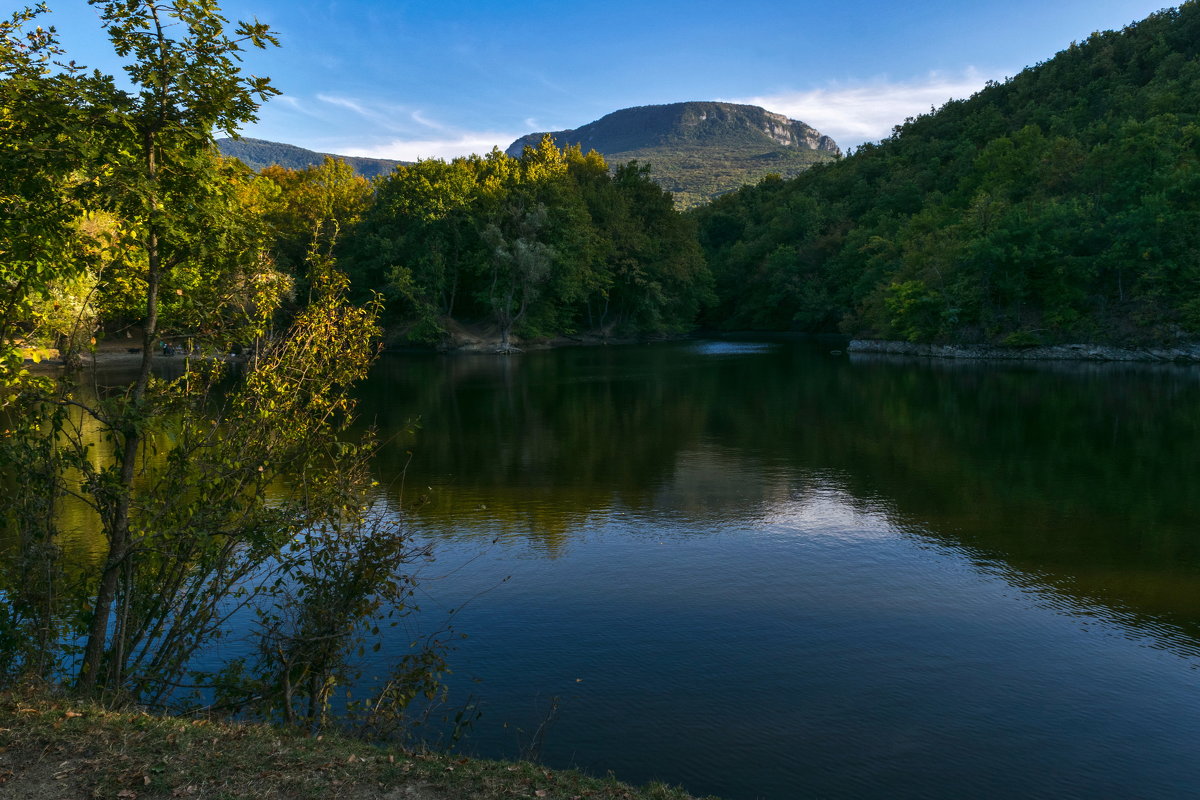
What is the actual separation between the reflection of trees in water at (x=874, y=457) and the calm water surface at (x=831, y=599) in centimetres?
11

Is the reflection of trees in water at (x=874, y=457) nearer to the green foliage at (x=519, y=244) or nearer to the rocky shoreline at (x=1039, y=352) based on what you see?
the rocky shoreline at (x=1039, y=352)

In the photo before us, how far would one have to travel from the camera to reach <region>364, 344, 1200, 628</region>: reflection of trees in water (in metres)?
15.4

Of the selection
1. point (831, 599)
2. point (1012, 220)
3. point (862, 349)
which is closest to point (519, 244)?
point (862, 349)

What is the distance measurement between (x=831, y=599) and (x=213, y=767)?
904 cm

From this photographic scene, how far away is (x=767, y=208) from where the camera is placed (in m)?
115

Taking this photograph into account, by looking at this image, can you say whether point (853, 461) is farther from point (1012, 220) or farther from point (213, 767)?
point (1012, 220)

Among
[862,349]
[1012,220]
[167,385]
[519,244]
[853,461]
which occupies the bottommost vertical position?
[853,461]

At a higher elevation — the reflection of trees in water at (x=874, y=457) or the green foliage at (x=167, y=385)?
the green foliage at (x=167, y=385)

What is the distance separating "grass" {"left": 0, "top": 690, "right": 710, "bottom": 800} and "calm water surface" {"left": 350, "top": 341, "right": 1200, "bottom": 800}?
6.20 feet

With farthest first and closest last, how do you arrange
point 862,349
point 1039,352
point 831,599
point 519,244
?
point 519,244, point 862,349, point 1039,352, point 831,599

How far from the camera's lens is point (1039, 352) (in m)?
56.3

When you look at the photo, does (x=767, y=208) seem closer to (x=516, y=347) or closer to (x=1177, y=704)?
(x=516, y=347)

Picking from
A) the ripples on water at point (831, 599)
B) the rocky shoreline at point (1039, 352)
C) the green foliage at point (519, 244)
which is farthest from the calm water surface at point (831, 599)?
the green foliage at point (519, 244)

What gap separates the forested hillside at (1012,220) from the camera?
5456cm
